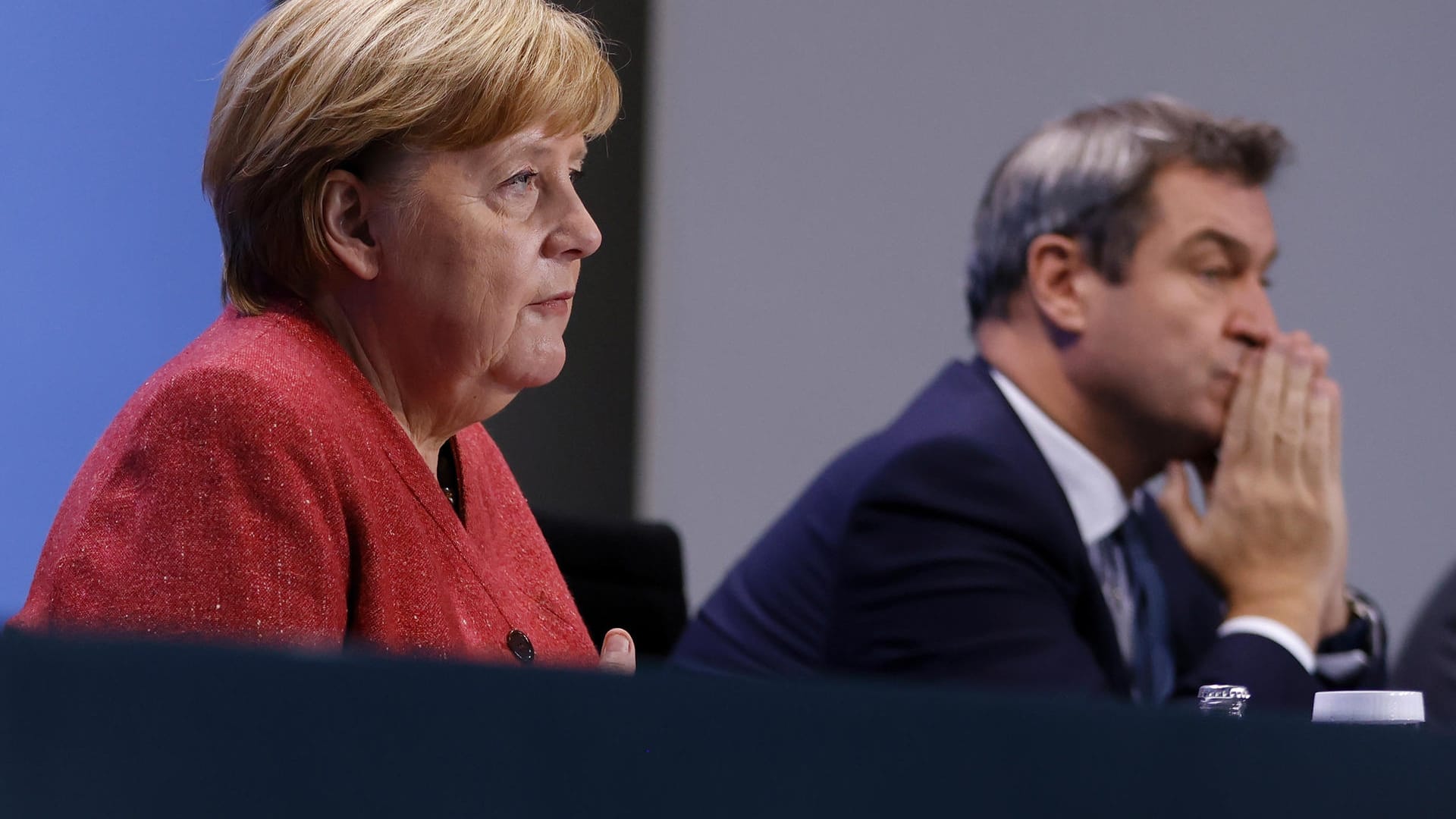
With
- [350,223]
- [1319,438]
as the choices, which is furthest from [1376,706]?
[1319,438]

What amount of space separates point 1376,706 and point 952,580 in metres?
0.76

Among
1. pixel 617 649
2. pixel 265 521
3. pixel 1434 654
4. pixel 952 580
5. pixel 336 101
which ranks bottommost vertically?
pixel 1434 654

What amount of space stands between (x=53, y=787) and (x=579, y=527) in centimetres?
143

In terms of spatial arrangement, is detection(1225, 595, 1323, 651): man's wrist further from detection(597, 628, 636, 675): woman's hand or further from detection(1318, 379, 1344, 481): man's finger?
detection(597, 628, 636, 675): woman's hand

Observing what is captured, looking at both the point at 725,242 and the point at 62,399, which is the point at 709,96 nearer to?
the point at 725,242

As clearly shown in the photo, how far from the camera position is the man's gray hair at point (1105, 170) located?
184cm

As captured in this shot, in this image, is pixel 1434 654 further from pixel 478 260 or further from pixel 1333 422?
pixel 478 260

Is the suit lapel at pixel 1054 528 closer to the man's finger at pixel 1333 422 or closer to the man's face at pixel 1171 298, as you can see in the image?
the man's face at pixel 1171 298

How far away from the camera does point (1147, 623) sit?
1.81 metres

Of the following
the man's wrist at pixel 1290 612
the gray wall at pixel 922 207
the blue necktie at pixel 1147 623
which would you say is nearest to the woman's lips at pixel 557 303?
the blue necktie at pixel 1147 623

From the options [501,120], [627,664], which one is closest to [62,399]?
[501,120]

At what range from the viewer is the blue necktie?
1.74 metres

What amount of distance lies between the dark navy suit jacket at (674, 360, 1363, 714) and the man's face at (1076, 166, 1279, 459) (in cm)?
19

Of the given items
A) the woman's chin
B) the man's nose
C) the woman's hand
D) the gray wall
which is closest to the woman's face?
the woman's chin
